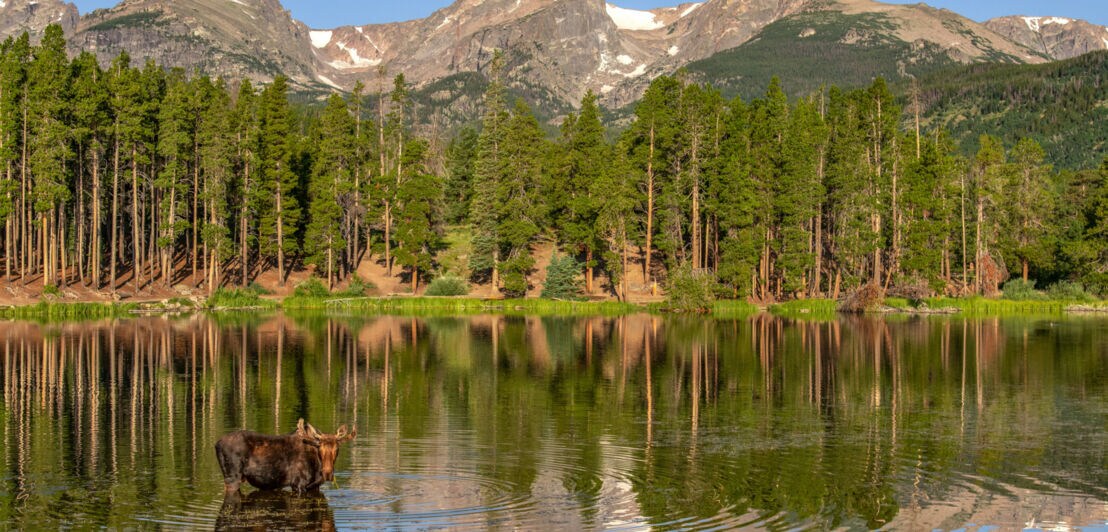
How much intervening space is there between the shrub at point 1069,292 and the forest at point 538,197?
4.27 ft

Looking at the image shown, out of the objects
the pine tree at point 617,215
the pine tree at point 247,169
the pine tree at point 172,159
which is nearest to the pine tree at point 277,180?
the pine tree at point 247,169

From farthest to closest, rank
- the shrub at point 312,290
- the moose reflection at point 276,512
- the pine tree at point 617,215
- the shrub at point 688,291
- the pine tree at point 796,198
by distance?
1. the shrub at point 312,290
2. the pine tree at point 796,198
3. the pine tree at point 617,215
4. the shrub at point 688,291
5. the moose reflection at point 276,512

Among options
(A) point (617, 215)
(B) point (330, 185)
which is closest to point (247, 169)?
(B) point (330, 185)

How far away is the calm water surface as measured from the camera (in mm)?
19047

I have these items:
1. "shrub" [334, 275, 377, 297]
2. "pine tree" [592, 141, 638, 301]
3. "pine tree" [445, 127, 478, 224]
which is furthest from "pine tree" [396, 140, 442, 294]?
"pine tree" [445, 127, 478, 224]

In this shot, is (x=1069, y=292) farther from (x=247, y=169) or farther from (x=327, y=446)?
(x=327, y=446)

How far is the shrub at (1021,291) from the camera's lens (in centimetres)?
9162

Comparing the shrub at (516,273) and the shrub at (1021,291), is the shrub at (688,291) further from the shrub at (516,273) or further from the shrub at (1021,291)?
the shrub at (1021,291)

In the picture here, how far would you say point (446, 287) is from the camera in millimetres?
91125

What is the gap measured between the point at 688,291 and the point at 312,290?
30.4 metres

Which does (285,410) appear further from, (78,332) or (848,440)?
(78,332)

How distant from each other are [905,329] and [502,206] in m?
37.1

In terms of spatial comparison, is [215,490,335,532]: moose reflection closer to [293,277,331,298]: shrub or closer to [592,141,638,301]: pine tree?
[592,141,638,301]: pine tree

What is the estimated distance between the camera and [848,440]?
2652cm
